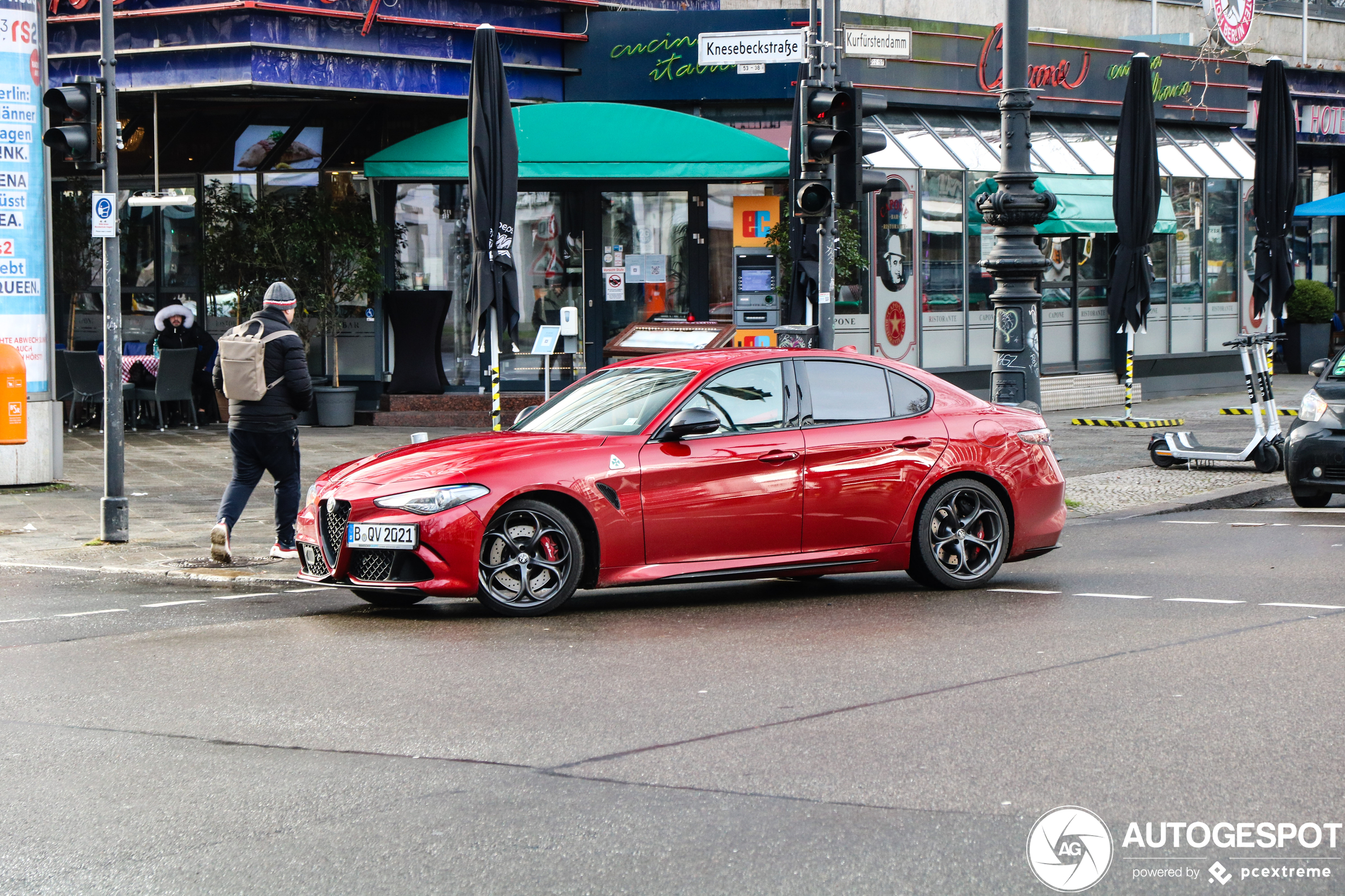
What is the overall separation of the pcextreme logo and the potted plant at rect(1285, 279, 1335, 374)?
91.6 ft

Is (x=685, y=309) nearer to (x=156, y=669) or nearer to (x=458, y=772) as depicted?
(x=156, y=669)

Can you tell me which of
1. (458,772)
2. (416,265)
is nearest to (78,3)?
(416,265)

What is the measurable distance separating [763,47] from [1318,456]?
6.16 meters

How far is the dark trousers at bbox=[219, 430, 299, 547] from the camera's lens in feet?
37.4

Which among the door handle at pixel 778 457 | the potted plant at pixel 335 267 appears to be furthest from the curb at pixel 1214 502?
the potted plant at pixel 335 267

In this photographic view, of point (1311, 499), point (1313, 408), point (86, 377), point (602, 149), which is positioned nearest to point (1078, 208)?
point (602, 149)

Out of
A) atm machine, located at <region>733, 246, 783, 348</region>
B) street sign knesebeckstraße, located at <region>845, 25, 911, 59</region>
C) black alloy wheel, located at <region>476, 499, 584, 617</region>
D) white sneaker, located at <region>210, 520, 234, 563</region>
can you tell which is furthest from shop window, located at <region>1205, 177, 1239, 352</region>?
black alloy wheel, located at <region>476, 499, 584, 617</region>

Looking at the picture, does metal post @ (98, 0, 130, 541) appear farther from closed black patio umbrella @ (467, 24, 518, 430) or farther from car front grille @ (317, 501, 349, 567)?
car front grille @ (317, 501, 349, 567)

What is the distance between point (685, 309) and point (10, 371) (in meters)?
9.69

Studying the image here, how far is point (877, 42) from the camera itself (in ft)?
51.8

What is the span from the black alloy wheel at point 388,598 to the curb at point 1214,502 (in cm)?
621

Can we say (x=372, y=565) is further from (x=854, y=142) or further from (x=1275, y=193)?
(x=1275, y=193)

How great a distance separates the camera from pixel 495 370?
1406 cm

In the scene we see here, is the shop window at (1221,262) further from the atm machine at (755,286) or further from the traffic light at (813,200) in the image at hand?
the traffic light at (813,200)
